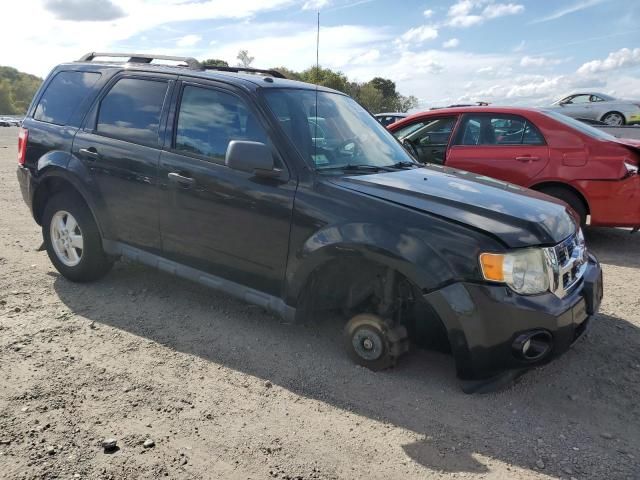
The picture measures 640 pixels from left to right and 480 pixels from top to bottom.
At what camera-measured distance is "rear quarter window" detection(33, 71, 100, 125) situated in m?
4.81

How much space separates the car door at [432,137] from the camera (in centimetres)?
718

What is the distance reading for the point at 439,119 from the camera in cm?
728

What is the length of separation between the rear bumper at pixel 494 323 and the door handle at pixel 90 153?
2.97 metres

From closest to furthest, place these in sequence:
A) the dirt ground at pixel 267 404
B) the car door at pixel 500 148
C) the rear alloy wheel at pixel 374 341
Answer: the dirt ground at pixel 267 404
the rear alloy wheel at pixel 374 341
the car door at pixel 500 148

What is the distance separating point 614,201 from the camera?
616 cm

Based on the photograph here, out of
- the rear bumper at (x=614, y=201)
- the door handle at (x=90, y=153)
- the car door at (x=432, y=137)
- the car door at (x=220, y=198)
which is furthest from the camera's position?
the car door at (x=432, y=137)

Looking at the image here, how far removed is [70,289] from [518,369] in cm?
376

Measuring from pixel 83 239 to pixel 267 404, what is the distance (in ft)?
8.13

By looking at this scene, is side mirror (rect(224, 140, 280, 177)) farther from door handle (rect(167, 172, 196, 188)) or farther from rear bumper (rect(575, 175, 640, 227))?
rear bumper (rect(575, 175, 640, 227))

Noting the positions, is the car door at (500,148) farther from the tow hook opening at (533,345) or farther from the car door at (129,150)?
the car door at (129,150)

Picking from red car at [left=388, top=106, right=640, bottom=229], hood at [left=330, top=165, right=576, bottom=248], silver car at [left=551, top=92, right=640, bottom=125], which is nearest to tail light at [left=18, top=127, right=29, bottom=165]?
hood at [left=330, top=165, right=576, bottom=248]

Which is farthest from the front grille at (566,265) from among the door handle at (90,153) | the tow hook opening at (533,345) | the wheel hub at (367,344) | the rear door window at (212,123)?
the door handle at (90,153)

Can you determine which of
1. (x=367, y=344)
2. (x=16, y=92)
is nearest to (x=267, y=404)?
(x=367, y=344)

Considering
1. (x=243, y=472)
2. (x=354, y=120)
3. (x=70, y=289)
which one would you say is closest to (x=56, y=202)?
(x=70, y=289)
